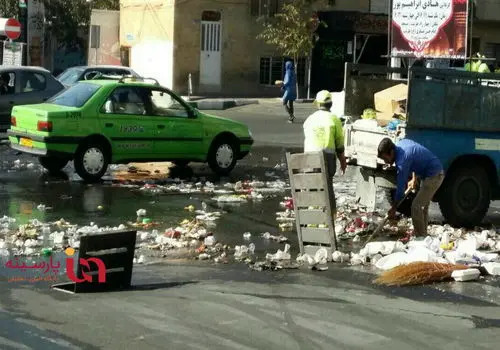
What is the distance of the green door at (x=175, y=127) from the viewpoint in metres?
16.6

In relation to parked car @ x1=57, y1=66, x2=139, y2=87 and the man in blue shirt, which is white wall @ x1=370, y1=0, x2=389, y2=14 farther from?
the man in blue shirt

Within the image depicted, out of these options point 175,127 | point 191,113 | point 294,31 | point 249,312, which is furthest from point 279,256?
point 294,31

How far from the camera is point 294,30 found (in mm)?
36781

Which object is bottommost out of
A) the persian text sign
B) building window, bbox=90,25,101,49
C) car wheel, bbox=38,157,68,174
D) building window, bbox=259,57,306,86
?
the persian text sign

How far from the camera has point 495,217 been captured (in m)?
14.2

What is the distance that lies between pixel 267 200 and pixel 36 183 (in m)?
3.83

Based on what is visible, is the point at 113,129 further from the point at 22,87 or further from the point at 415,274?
the point at 415,274

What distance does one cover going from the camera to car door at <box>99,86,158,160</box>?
1599 centimetres

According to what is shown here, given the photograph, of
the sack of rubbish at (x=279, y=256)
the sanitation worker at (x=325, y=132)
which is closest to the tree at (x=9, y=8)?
the sanitation worker at (x=325, y=132)

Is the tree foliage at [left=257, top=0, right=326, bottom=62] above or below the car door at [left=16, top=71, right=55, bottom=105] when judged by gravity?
above

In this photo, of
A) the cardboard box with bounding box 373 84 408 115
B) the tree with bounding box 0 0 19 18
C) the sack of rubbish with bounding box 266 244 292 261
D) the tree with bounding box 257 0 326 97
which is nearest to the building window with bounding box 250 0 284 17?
the tree with bounding box 257 0 326 97

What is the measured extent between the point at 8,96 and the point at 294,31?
18.0 metres

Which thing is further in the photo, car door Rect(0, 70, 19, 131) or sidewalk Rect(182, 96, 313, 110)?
sidewalk Rect(182, 96, 313, 110)

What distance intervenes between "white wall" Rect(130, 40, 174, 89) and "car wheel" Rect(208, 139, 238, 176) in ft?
68.9
